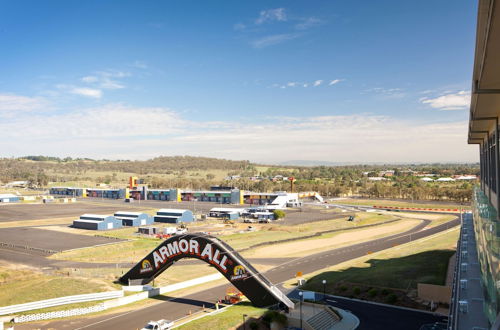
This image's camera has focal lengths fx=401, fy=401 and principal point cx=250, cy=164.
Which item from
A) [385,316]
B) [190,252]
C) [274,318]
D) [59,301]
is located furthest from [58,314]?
[385,316]

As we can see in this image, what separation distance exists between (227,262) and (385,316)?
1510 centimetres

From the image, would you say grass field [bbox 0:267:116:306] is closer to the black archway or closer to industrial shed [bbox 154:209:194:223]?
the black archway

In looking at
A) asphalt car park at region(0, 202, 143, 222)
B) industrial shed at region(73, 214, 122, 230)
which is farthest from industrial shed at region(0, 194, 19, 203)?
industrial shed at region(73, 214, 122, 230)

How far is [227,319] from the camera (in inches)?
1325

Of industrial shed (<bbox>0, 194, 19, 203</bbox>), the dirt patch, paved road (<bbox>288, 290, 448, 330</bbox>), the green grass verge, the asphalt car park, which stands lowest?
the dirt patch

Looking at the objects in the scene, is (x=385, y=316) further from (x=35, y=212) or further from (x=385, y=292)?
(x=35, y=212)

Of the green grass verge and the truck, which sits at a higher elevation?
the truck

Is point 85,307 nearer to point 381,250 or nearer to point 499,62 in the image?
point 499,62

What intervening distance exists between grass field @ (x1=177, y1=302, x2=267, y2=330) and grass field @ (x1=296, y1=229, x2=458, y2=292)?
11.9 m

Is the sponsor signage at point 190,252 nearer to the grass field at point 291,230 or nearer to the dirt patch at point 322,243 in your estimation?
the dirt patch at point 322,243

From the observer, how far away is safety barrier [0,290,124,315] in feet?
120

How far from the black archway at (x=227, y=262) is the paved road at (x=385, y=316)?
683cm

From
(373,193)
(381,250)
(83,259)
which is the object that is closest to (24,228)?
(83,259)

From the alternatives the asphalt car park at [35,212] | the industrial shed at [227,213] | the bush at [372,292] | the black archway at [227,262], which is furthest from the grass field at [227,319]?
the asphalt car park at [35,212]
